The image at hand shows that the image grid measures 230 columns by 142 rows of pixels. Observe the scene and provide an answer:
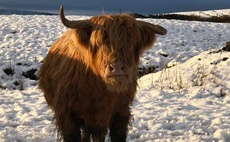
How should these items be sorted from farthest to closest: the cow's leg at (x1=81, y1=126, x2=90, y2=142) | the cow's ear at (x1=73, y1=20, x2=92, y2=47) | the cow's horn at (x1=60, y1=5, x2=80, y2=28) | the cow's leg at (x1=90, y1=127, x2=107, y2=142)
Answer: the cow's leg at (x1=81, y1=126, x2=90, y2=142) < the cow's leg at (x1=90, y1=127, x2=107, y2=142) < the cow's ear at (x1=73, y1=20, x2=92, y2=47) < the cow's horn at (x1=60, y1=5, x2=80, y2=28)

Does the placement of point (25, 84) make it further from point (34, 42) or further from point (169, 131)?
point (169, 131)

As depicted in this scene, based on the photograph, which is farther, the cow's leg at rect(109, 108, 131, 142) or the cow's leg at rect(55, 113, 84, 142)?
the cow's leg at rect(109, 108, 131, 142)

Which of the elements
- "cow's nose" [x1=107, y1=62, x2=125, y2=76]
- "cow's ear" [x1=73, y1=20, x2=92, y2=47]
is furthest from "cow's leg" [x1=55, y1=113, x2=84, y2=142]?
"cow's nose" [x1=107, y1=62, x2=125, y2=76]

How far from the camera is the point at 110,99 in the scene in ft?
14.6

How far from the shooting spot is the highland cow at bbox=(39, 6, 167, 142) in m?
4.00

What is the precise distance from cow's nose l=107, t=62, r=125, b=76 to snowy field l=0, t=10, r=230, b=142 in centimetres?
201

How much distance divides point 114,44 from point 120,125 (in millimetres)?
1243

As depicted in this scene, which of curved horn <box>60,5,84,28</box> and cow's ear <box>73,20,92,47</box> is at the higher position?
curved horn <box>60,5,84,28</box>

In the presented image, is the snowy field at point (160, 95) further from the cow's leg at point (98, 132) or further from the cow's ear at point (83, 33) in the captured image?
the cow's ear at point (83, 33)

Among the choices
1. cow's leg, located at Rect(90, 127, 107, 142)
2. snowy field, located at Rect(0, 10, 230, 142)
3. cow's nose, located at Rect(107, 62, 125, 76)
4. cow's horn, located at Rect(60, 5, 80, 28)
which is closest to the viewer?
cow's nose, located at Rect(107, 62, 125, 76)

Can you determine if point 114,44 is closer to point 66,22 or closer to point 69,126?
point 66,22

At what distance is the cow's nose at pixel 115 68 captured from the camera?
3818 millimetres

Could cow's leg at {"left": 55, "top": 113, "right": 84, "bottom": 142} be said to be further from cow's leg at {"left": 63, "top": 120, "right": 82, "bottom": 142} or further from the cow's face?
the cow's face

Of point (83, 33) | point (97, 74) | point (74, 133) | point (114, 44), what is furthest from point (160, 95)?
point (114, 44)
